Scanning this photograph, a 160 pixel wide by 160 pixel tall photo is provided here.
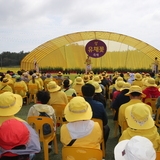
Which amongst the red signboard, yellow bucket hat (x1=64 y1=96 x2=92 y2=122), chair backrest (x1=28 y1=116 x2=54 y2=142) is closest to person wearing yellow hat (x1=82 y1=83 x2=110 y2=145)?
chair backrest (x1=28 y1=116 x2=54 y2=142)

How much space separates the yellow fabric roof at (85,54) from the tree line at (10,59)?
603 inches

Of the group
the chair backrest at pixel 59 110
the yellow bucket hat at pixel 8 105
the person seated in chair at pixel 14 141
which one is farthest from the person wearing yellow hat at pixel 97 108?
the person seated in chair at pixel 14 141

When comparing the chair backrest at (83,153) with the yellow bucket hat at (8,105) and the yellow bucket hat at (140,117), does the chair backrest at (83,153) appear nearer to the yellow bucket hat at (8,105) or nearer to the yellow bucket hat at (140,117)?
the yellow bucket hat at (140,117)

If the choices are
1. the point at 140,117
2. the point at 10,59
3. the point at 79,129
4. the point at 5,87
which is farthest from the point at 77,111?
the point at 10,59

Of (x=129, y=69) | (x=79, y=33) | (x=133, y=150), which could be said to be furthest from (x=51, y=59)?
(x=133, y=150)

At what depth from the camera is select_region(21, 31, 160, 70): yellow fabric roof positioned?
29.0 meters

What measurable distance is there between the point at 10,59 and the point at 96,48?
73.4 ft

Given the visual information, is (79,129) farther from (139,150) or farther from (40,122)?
(139,150)

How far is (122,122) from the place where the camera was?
5.04 m

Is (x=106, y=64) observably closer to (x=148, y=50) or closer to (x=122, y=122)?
(x=148, y=50)

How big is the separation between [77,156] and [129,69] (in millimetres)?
27134

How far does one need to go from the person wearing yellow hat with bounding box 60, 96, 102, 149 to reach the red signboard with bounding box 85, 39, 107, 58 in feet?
80.0

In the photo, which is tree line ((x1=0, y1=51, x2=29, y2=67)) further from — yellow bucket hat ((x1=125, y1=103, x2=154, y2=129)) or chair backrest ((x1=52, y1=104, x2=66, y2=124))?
yellow bucket hat ((x1=125, y1=103, x2=154, y2=129))

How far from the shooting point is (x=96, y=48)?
28.2m
